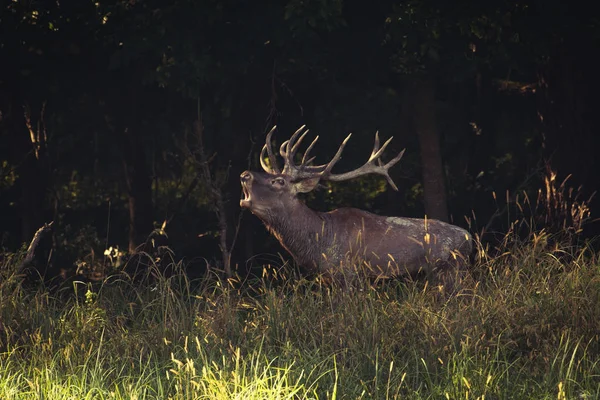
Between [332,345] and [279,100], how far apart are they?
22.7ft

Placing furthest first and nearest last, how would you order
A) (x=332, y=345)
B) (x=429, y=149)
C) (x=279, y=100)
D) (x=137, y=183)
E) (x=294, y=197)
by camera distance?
(x=137, y=183), (x=279, y=100), (x=429, y=149), (x=294, y=197), (x=332, y=345)

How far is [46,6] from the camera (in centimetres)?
1162

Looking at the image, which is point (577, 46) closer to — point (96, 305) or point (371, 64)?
point (371, 64)

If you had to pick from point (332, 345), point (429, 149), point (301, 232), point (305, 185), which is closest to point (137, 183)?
point (429, 149)

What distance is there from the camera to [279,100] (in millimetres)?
13328

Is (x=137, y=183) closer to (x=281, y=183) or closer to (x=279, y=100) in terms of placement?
(x=279, y=100)

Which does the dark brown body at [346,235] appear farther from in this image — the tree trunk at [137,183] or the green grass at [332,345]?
the tree trunk at [137,183]

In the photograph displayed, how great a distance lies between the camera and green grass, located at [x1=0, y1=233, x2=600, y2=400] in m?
5.99

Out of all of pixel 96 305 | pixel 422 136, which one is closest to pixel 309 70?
pixel 422 136

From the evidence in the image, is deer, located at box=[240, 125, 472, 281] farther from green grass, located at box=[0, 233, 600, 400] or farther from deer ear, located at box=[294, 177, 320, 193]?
green grass, located at box=[0, 233, 600, 400]

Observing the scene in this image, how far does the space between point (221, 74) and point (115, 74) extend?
2330mm

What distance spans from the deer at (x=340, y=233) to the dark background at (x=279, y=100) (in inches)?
30.7

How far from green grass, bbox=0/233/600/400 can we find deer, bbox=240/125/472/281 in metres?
0.98

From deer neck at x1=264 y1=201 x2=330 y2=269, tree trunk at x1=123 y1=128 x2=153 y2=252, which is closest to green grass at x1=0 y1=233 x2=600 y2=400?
deer neck at x1=264 y1=201 x2=330 y2=269
